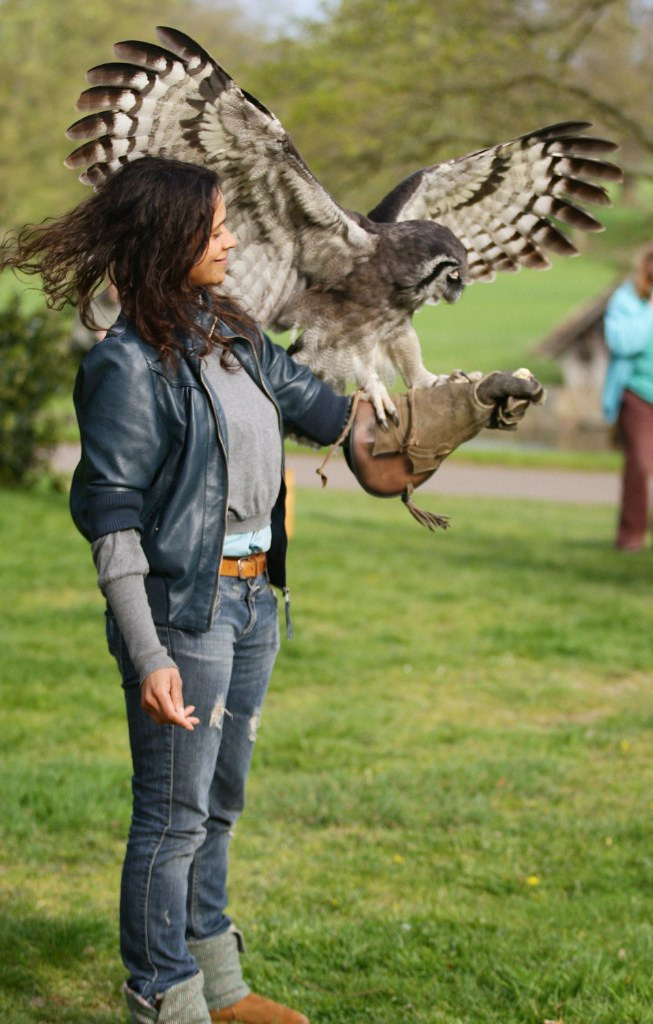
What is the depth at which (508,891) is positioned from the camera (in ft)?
13.1

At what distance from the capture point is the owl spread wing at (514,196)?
12.0 ft

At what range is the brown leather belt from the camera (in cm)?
275

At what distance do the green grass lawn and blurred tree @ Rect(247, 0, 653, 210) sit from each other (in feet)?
24.1

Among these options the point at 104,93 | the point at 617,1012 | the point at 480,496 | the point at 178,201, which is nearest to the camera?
the point at 178,201

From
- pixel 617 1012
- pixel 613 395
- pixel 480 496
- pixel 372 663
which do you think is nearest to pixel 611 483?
pixel 480 496

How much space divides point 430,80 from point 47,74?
1912cm

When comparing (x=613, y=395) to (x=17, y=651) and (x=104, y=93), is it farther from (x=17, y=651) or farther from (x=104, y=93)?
(x=104, y=93)

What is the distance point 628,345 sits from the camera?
368 inches

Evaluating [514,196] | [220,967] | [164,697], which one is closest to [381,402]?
[164,697]

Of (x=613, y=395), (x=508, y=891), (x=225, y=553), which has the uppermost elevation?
(x=613, y=395)

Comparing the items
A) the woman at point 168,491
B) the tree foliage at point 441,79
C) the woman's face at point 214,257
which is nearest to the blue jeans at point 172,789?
the woman at point 168,491

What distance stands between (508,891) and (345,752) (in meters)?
1.23

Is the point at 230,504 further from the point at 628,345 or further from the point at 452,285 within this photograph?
the point at 628,345

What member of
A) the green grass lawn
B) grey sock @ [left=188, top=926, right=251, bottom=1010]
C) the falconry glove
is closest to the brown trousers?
the green grass lawn
